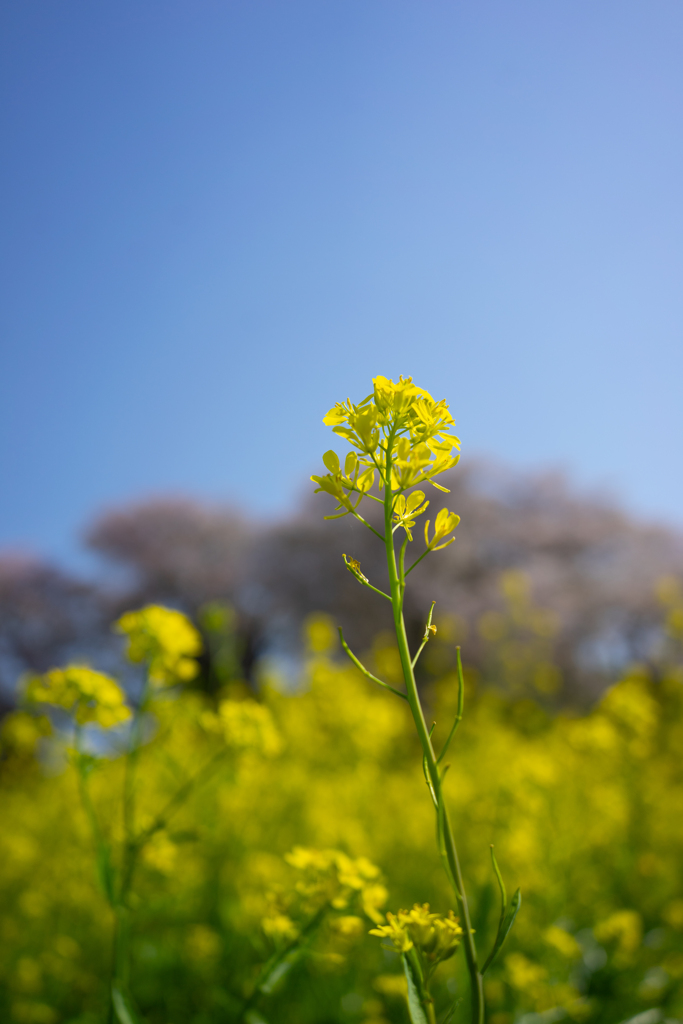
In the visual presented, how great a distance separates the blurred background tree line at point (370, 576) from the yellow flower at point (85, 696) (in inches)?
276

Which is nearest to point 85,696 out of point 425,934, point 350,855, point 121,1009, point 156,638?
point 156,638

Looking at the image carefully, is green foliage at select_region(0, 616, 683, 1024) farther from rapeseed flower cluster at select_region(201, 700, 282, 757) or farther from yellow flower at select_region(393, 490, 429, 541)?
yellow flower at select_region(393, 490, 429, 541)

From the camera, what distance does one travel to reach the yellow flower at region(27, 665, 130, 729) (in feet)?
4.42

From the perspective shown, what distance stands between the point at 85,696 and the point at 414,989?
35.5 inches

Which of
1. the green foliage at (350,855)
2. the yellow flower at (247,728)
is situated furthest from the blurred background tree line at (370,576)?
the yellow flower at (247,728)

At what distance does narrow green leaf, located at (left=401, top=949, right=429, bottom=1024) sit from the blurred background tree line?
740 cm

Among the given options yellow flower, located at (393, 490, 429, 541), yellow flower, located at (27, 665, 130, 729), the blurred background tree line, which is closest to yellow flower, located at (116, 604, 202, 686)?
yellow flower, located at (27, 665, 130, 729)

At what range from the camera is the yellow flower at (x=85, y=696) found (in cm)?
135

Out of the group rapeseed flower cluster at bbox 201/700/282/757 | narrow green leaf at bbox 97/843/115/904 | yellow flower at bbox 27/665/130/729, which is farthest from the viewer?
rapeseed flower cluster at bbox 201/700/282/757

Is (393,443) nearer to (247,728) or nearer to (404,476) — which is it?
(404,476)

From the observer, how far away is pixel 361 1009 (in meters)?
1.89

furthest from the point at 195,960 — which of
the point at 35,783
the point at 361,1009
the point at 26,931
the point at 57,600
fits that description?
the point at 57,600

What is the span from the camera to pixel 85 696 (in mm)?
1350

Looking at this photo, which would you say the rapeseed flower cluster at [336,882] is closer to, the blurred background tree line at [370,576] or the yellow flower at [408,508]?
the yellow flower at [408,508]
